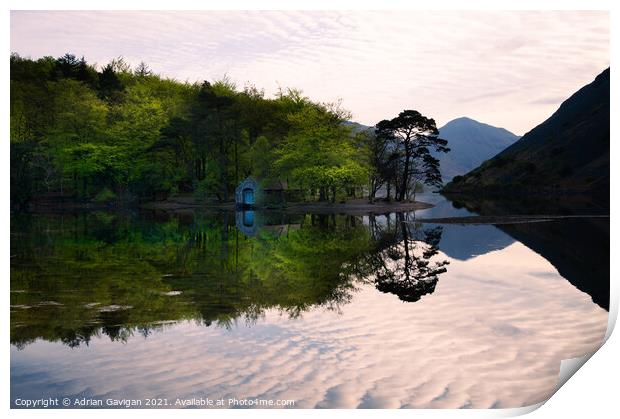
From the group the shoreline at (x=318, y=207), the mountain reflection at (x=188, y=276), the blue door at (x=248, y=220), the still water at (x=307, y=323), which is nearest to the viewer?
the still water at (x=307, y=323)

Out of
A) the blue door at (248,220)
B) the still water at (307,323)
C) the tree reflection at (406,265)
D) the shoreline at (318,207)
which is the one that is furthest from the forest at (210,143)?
the still water at (307,323)

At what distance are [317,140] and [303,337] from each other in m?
56.4

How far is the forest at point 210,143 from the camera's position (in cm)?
6250

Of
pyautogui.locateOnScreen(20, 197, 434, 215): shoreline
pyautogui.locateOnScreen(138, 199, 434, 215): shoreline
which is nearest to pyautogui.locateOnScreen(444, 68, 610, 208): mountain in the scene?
pyautogui.locateOnScreen(138, 199, 434, 215): shoreline

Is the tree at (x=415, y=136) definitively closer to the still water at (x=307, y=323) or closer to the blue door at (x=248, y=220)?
the blue door at (x=248, y=220)

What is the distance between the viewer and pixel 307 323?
14023 millimetres

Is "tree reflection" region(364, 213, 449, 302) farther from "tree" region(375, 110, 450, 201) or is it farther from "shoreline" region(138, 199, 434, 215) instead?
"tree" region(375, 110, 450, 201)

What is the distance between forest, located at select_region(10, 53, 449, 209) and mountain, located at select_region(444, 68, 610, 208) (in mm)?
41940

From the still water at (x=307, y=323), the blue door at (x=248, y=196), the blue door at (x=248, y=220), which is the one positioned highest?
the blue door at (x=248, y=196)

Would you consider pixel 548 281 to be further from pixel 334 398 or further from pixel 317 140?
pixel 317 140

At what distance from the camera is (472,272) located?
22203mm

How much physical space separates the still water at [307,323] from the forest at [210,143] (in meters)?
37.0

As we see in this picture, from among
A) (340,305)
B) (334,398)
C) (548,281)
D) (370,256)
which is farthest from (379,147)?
(334,398)

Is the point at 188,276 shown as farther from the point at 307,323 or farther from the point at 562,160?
the point at 562,160
